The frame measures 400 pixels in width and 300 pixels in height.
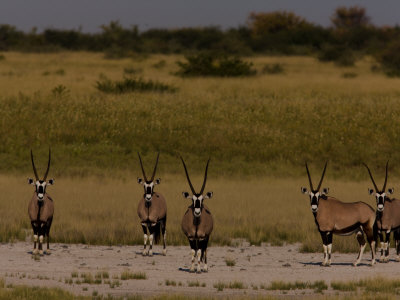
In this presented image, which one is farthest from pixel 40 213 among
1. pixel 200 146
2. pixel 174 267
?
pixel 200 146

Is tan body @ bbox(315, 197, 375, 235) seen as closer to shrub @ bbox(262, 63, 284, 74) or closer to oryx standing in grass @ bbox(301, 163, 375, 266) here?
oryx standing in grass @ bbox(301, 163, 375, 266)

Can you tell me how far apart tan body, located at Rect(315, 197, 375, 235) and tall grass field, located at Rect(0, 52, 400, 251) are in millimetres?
2639

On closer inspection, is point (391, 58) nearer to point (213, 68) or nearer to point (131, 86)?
point (213, 68)

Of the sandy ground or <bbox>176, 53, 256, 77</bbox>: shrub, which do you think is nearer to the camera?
the sandy ground

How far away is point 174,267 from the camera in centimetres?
1396

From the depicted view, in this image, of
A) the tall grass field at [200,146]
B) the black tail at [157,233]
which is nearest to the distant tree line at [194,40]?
the tall grass field at [200,146]

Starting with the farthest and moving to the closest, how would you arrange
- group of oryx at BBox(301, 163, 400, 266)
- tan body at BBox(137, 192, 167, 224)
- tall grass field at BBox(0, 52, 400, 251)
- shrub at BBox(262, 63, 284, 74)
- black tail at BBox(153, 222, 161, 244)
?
shrub at BBox(262, 63, 284, 74)
tall grass field at BBox(0, 52, 400, 251)
black tail at BBox(153, 222, 161, 244)
tan body at BBox(137, 192, 167, 224)
group of oryx at BBox(301, 163, 400, 266)

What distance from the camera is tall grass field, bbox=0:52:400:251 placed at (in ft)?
63.6

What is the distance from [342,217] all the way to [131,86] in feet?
100

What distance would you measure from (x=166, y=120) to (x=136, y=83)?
30.6 feet

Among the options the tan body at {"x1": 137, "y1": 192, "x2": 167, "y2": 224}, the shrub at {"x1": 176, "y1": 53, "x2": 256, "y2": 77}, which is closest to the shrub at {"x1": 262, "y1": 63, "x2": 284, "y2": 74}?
→ the shrub at {"x1": 176, "y1": 53, "x2": 256, "y2": 77}

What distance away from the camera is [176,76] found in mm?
51031

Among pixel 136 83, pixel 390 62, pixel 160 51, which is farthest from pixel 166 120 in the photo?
pixel 160 51

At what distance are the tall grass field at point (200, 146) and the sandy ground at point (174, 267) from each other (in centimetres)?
86
